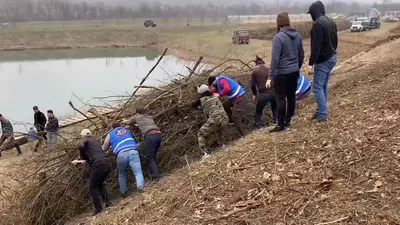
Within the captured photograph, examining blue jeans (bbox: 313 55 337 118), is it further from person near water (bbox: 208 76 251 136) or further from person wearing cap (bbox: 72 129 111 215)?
person wearing cap (bbox: 72 129 111 215)

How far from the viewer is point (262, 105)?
7.75m

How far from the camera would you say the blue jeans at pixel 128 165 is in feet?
22.5

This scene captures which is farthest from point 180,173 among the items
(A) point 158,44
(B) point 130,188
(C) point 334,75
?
(A) point 158,44

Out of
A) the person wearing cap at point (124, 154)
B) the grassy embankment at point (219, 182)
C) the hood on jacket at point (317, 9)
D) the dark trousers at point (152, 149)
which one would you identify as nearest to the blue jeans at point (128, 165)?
the person wearing cap at point (124, 154)

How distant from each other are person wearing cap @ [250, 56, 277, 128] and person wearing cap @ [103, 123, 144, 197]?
2356 mm

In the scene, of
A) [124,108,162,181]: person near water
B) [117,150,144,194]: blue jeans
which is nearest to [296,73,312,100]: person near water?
[124,108,162,181]: person near water

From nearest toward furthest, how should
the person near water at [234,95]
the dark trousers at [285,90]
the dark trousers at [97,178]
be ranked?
the dark trousers at [285,90] < the dark trousers at [97,178] < the person near water at [234,95]

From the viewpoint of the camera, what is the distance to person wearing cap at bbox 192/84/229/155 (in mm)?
7066

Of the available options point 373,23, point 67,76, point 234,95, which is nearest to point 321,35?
point 234,95

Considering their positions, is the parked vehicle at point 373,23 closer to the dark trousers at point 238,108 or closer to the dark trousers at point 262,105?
the dark trousers at point 262,105

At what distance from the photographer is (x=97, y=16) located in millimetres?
136250

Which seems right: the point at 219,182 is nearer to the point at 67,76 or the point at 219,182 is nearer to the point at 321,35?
the point at 321,35

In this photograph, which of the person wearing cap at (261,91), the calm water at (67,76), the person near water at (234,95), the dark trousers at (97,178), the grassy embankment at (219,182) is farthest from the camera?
the calm water at (67,76)

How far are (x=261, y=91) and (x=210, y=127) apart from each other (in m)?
1.24
